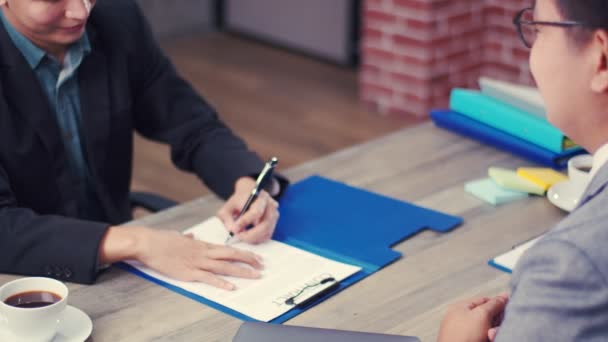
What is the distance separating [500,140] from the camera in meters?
2.19

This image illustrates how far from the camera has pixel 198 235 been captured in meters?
1.77

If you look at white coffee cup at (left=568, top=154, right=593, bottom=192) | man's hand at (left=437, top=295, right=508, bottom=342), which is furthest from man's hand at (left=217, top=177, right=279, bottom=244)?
white coffee cup at (left=568, top=154, right=593, bottom=192)

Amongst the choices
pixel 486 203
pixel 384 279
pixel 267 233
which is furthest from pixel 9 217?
pixel 486 203

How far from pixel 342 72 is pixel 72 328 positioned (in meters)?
3.97

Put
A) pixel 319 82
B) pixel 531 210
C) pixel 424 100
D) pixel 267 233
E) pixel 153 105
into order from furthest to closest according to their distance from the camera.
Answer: pixel 319 82 < pixel 424 100 < pixel 153 105 < pixel 531 210 < pixel 267 233

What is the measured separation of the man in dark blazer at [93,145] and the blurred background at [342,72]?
1.59 m

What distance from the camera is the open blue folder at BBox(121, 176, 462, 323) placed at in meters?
1.69

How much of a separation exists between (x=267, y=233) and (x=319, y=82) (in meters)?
3.44

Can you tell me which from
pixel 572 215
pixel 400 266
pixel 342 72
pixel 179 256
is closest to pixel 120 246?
pixel 179 256

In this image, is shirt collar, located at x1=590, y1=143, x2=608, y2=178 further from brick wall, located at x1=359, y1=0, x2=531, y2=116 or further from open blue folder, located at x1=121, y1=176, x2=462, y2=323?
brick wall, located at x1=359, y1=0, x2=531, y2=116

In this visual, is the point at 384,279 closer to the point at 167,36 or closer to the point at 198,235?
the point at 198,235

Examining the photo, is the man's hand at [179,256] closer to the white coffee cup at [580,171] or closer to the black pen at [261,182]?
the black pen at [261,182]

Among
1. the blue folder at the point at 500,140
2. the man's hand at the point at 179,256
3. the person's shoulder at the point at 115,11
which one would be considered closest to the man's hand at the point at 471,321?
the man's hand at the point at 179,256

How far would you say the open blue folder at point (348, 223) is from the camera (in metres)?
1.69
